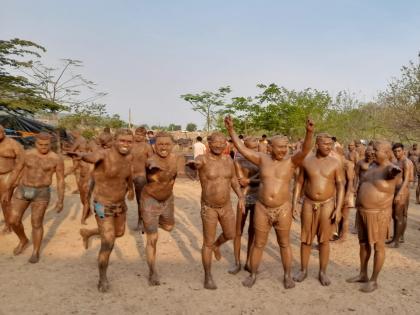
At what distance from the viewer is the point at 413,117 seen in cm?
2023

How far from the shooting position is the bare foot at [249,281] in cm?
509

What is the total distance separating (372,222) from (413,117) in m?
18.0

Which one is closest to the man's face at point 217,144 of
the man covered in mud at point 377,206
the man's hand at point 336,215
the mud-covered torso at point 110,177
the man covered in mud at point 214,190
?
the man covered in mud at point 214,190

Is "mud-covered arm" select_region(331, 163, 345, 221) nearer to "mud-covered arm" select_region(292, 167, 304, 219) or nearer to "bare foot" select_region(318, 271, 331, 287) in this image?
"mud-covered arm" select_region(292, 167, 304, 219)

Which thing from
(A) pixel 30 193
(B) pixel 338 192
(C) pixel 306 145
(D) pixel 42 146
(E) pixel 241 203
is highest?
(C) pixel 306 145

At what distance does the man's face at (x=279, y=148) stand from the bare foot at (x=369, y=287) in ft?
A: 6.77

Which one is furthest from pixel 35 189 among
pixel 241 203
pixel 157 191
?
pixel 241 203

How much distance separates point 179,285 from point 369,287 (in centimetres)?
254

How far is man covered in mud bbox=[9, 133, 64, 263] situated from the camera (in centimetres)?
591

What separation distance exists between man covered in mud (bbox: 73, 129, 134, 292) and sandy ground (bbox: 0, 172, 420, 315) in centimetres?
49

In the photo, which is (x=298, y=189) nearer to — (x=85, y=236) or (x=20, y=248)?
(x=85, y=236)

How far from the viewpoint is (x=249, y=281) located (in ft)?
16.8

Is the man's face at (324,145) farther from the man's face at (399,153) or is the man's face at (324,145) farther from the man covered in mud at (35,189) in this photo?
the man covered in mud at (35,189)

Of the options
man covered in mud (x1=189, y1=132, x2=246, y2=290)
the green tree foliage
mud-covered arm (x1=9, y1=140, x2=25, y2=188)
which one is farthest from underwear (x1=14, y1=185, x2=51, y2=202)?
the green tree foliage
